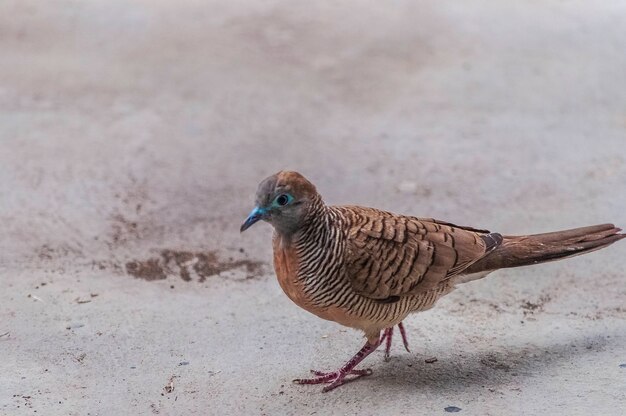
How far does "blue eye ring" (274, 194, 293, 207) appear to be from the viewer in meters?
3.55

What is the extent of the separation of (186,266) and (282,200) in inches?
70.3

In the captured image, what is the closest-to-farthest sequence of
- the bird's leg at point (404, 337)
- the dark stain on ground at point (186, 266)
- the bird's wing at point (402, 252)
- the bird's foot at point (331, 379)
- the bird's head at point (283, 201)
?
the bird's head at point (283, 201) → the bird's wing at point (402, 252) → the bird's foot at point (331, 379) → the bird's leg at point (404, 337) → the dark stain on ground at point (186, 266)

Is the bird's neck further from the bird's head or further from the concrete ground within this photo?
the concrete ground

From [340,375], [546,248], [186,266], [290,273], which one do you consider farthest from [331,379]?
[186,266]

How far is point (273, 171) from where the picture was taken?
240 inches

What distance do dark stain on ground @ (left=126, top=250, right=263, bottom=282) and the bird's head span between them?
5.07ft

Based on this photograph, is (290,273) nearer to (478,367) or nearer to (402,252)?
(402,252)

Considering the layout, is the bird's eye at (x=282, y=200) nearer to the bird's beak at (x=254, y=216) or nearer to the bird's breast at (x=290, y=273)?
the bird's beak at (x=254, y=216)

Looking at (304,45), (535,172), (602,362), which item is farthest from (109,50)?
(602,362)

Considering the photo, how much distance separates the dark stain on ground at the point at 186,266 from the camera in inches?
199

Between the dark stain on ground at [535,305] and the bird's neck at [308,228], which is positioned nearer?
the bird's neck at [308,228]

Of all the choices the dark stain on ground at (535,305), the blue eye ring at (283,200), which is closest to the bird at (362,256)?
the blue eye ring at (283,200)

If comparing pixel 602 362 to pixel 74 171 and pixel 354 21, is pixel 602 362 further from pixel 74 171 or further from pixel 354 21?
pixel 354 21

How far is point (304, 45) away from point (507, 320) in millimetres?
3717
